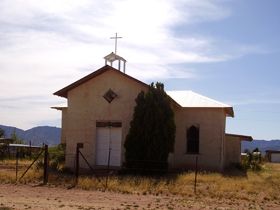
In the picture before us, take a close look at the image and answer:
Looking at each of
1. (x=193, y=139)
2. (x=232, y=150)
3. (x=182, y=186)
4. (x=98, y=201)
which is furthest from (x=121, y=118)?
(x=232, y=150)

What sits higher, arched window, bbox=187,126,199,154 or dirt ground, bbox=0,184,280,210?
arched window, bbox=187,126,199,154

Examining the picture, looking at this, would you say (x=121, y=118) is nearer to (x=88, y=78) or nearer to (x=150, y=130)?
(x=150, y=130)

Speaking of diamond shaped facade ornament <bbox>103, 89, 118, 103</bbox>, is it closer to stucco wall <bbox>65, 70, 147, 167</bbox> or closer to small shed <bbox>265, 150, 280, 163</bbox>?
stucco wall <bbox>65, 70, 147, 167</bbox>

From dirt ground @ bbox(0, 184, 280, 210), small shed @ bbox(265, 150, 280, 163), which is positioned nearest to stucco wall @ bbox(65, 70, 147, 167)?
dirt ground @ bbox(0, 184, 280, 210)

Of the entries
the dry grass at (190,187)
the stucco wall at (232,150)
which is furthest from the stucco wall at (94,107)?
the stucco wall at (232,150)

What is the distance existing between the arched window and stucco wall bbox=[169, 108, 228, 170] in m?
0.21

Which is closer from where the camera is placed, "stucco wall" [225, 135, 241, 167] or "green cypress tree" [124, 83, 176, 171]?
"green cypress tree" [124, 83, 176, 171]

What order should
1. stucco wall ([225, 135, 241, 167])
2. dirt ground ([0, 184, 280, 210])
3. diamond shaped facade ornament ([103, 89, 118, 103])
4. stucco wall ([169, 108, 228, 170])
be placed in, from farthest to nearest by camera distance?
stucco wall ([225, 135, 241, 167]) < stucco wall ([169, 108, 228, 170]) < diamond shaped facade ornament ([103, 89, 118, 103]) < dirt ground ([0, 184, 280, 210])

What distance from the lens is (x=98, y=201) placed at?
15461 millimetres

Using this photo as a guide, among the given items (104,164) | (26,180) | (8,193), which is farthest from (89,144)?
(8,193)

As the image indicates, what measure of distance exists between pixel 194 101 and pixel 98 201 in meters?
14.4

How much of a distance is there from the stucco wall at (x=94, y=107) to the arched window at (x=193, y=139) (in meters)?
4.44

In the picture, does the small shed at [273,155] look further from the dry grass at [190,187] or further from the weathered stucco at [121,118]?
the dry grass at [190,187]

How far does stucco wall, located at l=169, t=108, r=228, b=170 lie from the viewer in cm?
2778
